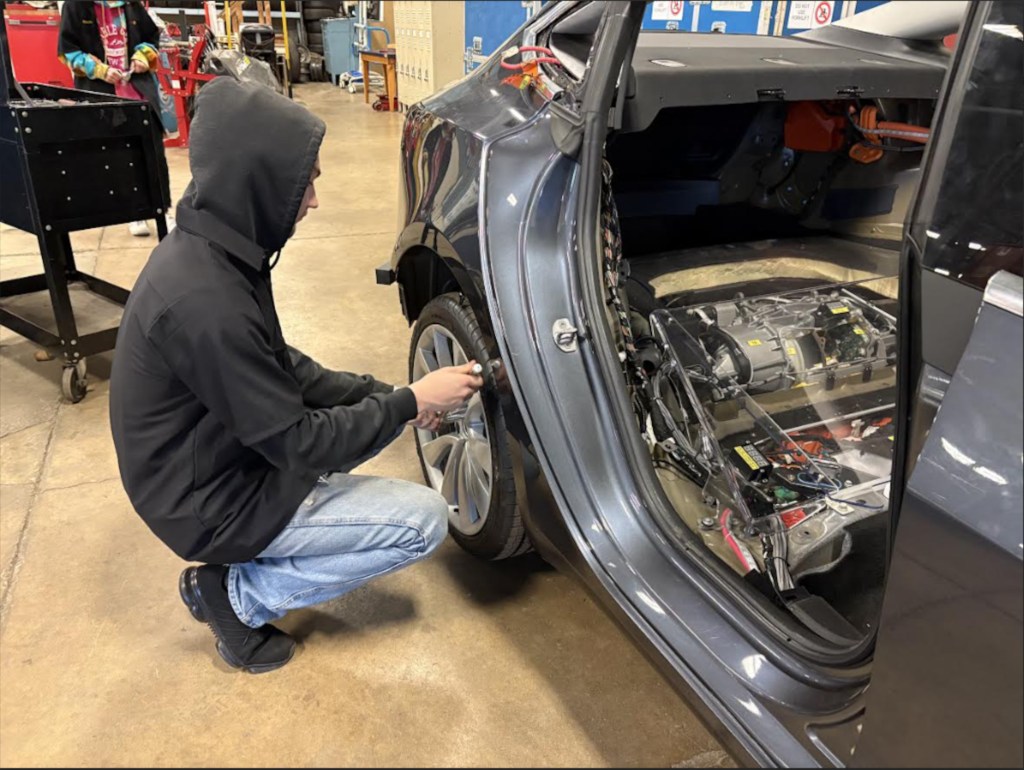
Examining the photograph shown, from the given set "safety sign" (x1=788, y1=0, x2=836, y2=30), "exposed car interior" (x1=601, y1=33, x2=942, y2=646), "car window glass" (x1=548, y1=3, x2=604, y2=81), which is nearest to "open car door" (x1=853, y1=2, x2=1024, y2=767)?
"exposed car interior" (x1=601, y1=33, x2=942, y2=646)

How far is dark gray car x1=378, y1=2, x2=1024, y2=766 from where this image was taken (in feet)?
2.87

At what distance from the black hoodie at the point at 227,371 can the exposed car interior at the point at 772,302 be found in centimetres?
62

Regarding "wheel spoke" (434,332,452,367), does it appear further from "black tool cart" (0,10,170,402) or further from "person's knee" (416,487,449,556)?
"black tool cart" (0,10,170,402)

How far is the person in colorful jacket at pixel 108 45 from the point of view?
453cm

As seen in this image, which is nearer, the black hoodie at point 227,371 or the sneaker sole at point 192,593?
the black hoodie at point 227,371

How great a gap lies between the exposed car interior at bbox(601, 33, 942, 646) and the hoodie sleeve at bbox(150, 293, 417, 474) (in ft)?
1.85

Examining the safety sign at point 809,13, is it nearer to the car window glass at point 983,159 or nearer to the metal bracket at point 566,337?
the metal bracket at point 566,337

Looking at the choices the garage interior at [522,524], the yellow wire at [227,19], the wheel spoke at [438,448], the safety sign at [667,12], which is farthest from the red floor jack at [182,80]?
the wheel spoke at [438,448]

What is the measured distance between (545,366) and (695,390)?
0.41 metres

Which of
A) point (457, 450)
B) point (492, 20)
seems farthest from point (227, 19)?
point (457, 450)

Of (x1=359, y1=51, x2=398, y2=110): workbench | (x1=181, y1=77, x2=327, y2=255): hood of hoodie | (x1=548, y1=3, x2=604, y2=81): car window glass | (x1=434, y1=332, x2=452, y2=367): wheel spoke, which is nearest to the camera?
(x1=181, y1=77, x2=327, y2=255): hood of hoodie

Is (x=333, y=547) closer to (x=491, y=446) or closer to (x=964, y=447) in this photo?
(x=491, y=446)

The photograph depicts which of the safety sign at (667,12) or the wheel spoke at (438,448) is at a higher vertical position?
the safety sign at (667,12)

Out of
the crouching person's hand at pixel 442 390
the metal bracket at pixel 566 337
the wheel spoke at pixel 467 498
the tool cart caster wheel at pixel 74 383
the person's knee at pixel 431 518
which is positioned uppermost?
the metal bracket at pixel 566 337
